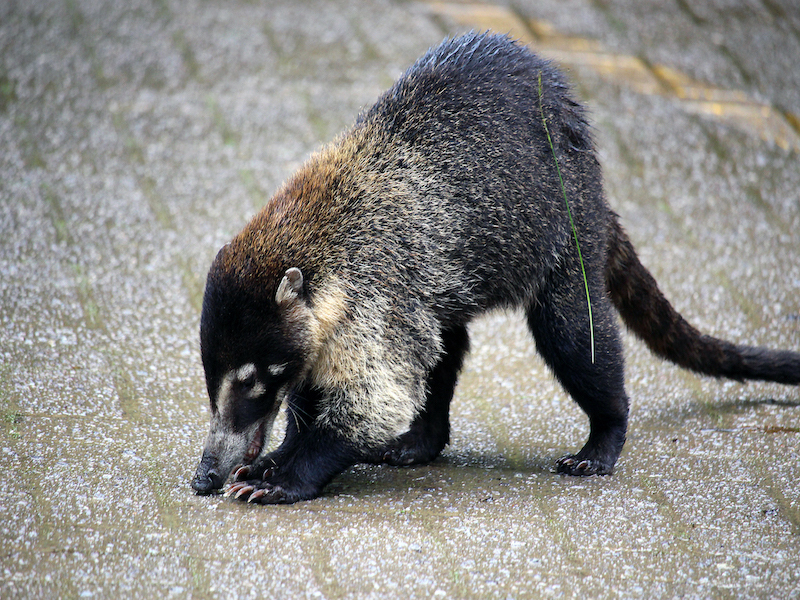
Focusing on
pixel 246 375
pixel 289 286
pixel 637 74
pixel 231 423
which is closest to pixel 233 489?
pixel 231 423

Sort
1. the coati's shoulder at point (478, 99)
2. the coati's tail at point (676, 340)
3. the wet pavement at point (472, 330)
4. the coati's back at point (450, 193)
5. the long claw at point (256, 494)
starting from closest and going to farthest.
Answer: the wet pavement at point (472, 330) → the long claw at point (256, 494) → the coati's back at point (450, 193) → the coati's shoulder at point (478, 99) → the coati's tail at point (676, 340)

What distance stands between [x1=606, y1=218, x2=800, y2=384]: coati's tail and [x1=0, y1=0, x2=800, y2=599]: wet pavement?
21 centimetres

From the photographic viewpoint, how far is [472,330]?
4.88 meters

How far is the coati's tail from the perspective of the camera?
3992mm

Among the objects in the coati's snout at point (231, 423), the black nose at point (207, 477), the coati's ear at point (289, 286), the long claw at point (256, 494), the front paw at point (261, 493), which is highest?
the coati's ear at point (289, 286)

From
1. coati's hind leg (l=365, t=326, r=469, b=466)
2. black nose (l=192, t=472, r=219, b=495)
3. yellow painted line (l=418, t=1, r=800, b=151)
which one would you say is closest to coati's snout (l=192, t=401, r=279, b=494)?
black nose (l=192, t=472, r=219, b=495)

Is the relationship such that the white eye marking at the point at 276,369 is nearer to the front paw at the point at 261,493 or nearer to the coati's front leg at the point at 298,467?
the coati's front leg at the point at 298,467

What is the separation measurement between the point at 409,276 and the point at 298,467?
837 millimetres

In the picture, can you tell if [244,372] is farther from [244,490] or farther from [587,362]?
[587,362]

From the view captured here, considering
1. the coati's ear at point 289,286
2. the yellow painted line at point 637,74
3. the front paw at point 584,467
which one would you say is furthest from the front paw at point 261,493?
the yellow painted line at point 637,74

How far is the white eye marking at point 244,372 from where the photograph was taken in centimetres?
318

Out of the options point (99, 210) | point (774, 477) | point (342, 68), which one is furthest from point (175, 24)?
point (774, 477)

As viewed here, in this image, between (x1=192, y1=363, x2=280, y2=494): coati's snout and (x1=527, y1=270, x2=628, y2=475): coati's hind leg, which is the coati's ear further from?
(x1=527, y1=270, x2=628, y2=475): coati's hind leg

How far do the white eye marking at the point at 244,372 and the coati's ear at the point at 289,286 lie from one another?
10.1 inches
